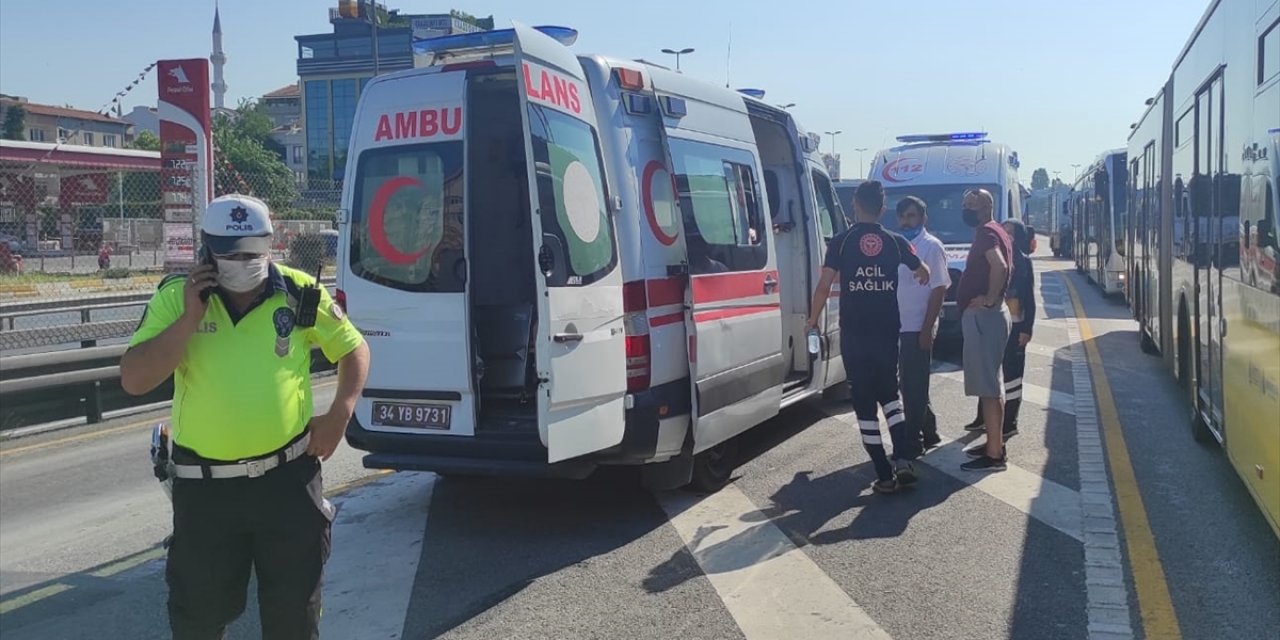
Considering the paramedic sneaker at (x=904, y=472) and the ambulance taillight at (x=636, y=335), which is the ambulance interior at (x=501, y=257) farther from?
the paramedic sneaker at (x=904, y=472)

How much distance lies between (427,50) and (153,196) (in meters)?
31.1

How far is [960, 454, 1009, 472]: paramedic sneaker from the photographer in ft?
24.8

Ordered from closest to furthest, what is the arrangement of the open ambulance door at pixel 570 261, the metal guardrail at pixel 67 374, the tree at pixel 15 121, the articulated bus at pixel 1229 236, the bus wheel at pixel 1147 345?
A: the articulated bus at pixel 1229 236, the open ambulance door at pixel 570 261, the metal guardrail at pixel 67 374, the bus wheel at pixel 1147 345, the tree at pixel 15 121

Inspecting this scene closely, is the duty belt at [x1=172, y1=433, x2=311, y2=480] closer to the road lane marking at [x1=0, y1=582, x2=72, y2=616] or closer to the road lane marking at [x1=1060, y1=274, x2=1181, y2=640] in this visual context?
the road lane marking at [x1=0, y1=582, x2=72, y2=616]

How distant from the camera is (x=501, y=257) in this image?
22.3 feet

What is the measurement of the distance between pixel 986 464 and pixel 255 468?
5485 millimetres

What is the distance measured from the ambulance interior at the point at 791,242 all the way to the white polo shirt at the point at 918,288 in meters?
1.11

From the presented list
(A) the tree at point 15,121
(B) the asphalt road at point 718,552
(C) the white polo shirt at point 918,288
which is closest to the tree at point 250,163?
(B) the asphalt road at point 718,552

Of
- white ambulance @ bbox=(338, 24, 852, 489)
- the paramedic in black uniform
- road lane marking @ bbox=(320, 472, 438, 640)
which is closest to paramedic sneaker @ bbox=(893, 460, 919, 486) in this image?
the paramedic in black uniform

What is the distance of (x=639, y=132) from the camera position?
20.5ft

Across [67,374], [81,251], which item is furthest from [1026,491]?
[81,251]

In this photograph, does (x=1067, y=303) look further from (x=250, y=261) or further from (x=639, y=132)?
(x=250, y=261)

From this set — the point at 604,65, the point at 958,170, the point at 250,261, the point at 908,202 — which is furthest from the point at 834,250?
the point at 958,170

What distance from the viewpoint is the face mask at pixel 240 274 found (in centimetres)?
345
